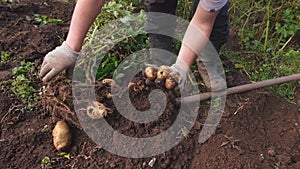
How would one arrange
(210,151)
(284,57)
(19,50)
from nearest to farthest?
(210,151) < (19,50) < (284,57)

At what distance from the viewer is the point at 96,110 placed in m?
1.76

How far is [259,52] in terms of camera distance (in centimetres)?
257

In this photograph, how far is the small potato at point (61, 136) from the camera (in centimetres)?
174

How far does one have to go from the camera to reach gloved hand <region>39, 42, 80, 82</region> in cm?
173

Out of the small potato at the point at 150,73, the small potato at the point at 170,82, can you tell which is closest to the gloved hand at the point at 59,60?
the small potato at the point at 150,73

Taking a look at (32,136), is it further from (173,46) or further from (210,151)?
(173,46)

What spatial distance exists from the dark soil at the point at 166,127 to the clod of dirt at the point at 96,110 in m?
0.05

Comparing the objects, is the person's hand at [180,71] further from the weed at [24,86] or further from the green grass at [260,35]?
the weed at [24,86]

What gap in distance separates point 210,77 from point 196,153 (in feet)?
1.68

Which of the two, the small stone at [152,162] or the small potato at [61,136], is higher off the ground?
the small potato at [61,136]

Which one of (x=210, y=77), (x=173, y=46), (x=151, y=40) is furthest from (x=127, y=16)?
(x=210, y=77)

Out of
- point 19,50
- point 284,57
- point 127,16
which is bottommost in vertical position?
point 284,57

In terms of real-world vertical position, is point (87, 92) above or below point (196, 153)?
above

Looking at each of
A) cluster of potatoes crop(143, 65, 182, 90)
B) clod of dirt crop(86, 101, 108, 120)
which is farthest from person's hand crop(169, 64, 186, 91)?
clod of dirt crop(86, 101, 108, 120)
